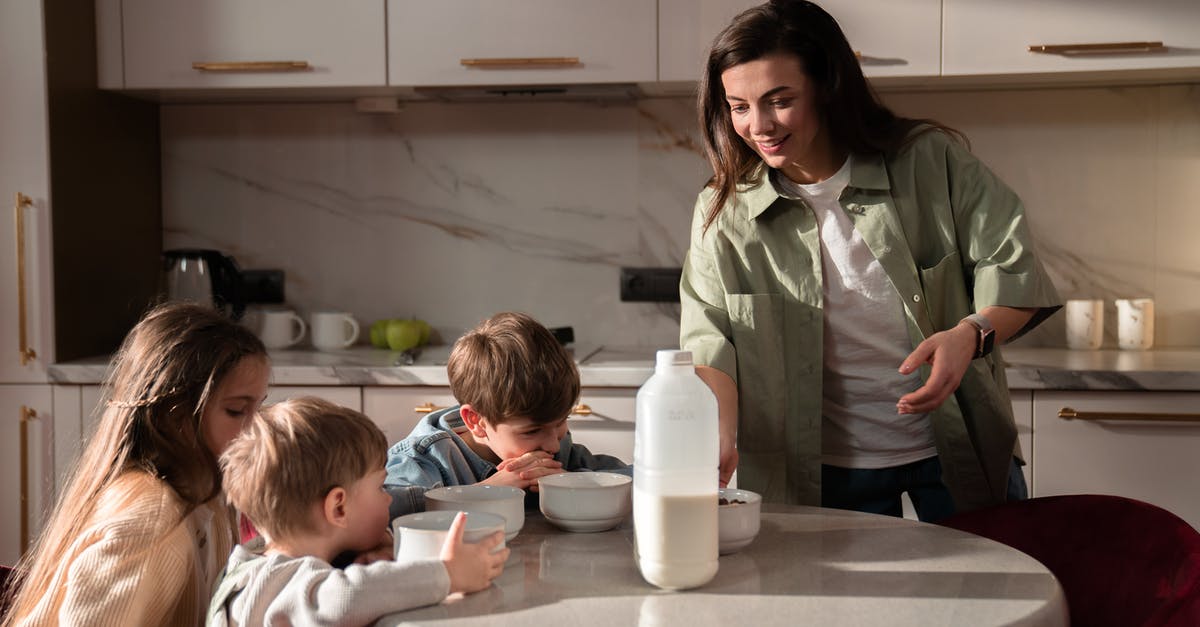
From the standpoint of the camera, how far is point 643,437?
3.41 feet

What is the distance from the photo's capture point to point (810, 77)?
5.22 feet

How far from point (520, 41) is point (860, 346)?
127 cm

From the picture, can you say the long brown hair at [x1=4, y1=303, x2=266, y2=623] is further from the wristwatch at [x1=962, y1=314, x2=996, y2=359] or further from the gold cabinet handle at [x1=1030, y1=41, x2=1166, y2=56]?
the gold cabinet handle at [x1=1030, y1=41, x2=1166, y2=56]

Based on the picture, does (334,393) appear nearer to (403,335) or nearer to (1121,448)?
(403,335)

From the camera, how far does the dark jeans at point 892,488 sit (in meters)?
1.70

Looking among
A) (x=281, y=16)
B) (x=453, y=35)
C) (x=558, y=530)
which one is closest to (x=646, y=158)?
(x=453, y=35)

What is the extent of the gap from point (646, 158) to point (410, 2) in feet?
2.26

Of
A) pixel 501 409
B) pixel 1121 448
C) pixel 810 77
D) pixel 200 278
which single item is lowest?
pixel 1121 448

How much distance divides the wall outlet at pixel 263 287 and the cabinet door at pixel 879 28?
48.1 inches

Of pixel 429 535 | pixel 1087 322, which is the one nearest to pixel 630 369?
pixel 1087 322

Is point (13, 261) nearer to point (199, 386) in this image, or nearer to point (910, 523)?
point (199, 386)

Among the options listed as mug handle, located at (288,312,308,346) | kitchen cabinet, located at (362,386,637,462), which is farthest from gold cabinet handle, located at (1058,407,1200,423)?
mug handle, located at (288,312,308,346)

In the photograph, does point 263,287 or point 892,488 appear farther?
point 263,287

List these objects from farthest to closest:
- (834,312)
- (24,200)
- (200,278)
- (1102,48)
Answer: (200,278), (24,200), (1102,48), (834,312)
